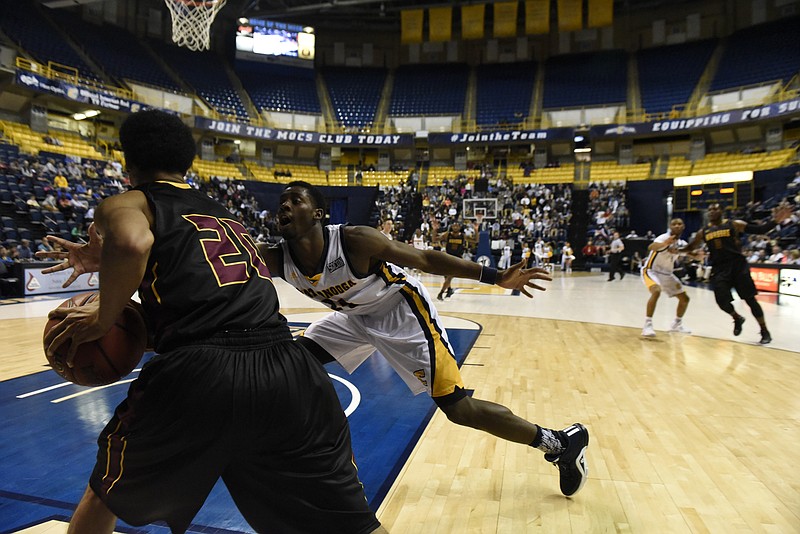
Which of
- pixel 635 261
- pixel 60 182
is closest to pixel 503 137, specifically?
pixel 635 261

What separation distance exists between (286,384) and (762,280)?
16133mm

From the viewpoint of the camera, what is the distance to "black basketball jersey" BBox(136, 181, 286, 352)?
4.88 feet

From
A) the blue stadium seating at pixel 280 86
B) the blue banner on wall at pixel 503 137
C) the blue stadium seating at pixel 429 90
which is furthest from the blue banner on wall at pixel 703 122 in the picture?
the blue stadium seating at pixel 280 86

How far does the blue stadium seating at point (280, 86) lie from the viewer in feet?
106

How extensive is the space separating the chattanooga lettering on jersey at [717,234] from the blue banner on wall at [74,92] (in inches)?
946

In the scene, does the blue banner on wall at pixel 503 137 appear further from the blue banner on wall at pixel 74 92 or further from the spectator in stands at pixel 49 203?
the spectator in stands at pixel 49 203

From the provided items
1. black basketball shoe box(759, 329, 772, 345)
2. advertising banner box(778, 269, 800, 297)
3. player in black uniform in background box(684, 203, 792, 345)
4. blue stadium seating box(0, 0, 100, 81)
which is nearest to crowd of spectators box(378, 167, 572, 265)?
advertising banner box(778, 269, 800, 297)

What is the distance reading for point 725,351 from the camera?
20.6 ft

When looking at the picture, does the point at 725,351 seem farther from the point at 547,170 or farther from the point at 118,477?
the point at 547,170

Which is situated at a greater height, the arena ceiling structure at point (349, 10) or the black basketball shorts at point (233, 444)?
the arena ceiling structure at point (349, 10)

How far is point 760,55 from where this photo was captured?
89.6ft

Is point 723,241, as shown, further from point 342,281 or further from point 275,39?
point 275,39

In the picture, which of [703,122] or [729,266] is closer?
[729,266]

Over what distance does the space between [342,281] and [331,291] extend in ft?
0.38
